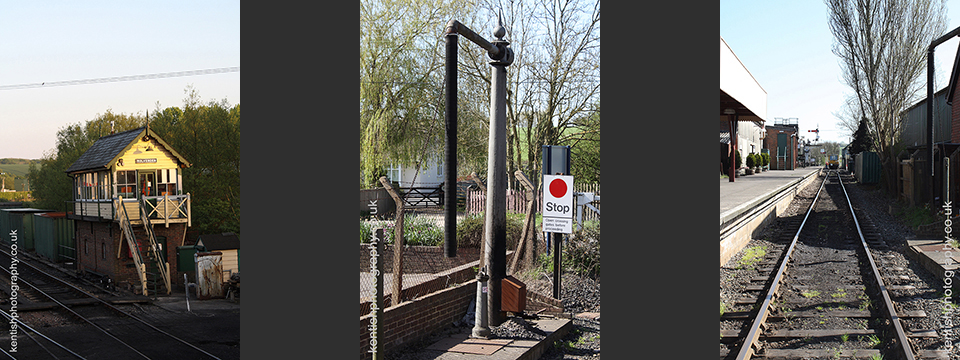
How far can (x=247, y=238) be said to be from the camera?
10.8 ft

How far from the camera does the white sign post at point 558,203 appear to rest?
543cm

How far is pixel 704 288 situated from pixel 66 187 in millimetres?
14089

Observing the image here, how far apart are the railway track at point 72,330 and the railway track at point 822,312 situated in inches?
400

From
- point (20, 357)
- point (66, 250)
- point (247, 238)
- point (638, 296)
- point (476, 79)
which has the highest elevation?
point (476, 79)

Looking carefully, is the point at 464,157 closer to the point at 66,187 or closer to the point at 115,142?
the point at 66,187

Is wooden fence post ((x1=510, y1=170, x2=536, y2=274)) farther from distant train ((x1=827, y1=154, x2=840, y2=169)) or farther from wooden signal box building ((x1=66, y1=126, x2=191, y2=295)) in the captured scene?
distant train ((x1=827, y1=154, x2=840, y2=169))

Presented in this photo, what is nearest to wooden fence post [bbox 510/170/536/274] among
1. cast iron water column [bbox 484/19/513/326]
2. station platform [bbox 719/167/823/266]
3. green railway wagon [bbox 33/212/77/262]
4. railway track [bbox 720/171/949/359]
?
cast iron water column [bbox 484/19/513/326]

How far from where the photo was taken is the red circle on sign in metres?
5.43

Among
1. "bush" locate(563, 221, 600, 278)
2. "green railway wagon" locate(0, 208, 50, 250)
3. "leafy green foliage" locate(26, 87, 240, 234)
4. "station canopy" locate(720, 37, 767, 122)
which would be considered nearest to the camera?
"station canopy" locate(720, 37, 767, 122)

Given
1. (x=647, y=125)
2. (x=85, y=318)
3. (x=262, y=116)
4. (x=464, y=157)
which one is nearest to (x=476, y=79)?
(x=464, y=157)

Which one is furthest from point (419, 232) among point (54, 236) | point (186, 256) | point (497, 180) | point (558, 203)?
point (186, 256)

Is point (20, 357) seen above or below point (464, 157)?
below

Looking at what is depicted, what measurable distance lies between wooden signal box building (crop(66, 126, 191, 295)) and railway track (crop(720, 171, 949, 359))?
13.3 m

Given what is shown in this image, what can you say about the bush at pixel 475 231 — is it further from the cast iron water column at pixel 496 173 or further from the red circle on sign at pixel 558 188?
the cast iron water column at pixel 496 173
